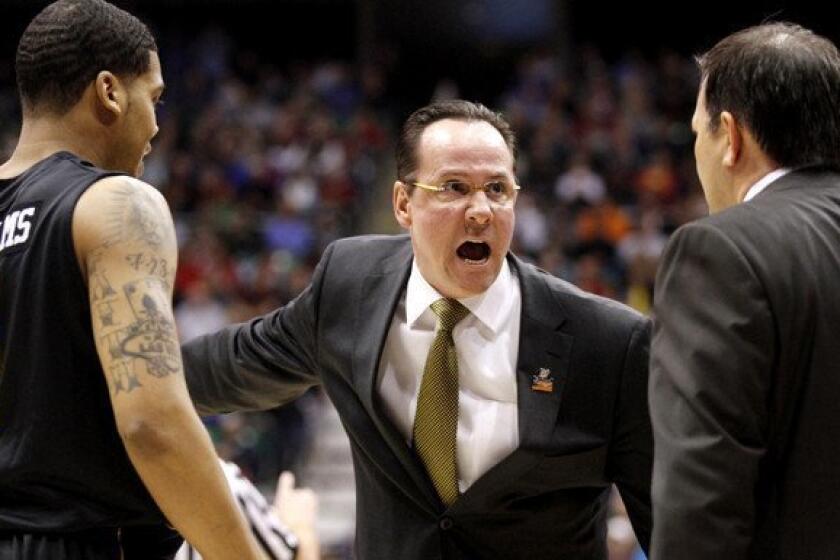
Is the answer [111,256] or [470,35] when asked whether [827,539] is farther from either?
[470,35]

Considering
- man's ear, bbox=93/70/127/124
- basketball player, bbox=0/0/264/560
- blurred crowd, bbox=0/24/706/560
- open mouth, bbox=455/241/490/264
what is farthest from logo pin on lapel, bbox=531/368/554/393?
blurred crowd, bbox=0/24/706/560

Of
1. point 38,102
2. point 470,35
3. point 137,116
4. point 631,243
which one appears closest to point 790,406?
point 137,116

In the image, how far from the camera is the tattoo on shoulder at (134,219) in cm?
242

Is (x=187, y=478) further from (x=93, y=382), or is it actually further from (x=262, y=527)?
(x=262, y=527)

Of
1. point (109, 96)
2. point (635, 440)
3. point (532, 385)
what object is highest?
point (109, 96)

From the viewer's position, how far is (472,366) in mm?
3223

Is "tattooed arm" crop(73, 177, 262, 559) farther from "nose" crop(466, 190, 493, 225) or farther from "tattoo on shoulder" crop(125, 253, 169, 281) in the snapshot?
"nose" crop(466, 190, 493, 225)

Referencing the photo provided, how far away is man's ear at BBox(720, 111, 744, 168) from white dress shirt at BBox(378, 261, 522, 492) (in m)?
0.92

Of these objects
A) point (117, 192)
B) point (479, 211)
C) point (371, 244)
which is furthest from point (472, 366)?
point (117, 192)

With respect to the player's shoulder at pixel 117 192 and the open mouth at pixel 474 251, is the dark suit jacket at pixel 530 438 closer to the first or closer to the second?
the open mouth at pixel 474 251

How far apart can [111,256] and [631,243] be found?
28.9 feet

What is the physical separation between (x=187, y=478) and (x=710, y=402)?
95cm

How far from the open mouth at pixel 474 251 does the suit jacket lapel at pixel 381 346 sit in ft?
0.64

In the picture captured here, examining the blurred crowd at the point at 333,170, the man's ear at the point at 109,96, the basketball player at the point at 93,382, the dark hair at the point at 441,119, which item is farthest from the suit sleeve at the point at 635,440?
the blurred crowd at the point at 333,170
